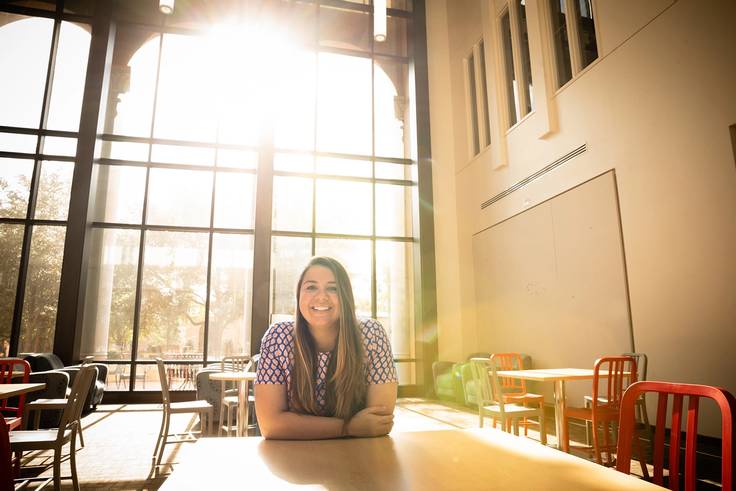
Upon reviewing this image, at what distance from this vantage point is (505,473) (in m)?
0.81

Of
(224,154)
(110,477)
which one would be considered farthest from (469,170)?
(110,477)

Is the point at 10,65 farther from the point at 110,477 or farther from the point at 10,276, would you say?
the point at 110,477

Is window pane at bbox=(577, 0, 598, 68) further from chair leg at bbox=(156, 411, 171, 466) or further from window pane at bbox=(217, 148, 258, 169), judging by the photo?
chair leg at bbox=(156, 411, 171, 466)

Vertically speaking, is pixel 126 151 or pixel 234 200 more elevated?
pixel 126 151

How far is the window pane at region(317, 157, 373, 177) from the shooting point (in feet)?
27.6

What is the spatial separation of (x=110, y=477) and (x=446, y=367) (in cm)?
532

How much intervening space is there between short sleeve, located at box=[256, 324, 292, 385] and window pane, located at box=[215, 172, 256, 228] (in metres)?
6.65

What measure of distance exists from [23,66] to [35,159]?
1796mm

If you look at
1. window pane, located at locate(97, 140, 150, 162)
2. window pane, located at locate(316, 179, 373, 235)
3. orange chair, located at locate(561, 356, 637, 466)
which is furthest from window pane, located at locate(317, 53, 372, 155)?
orange chair, located at locate(561, 356, 637, 466)

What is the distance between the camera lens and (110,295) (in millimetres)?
7211

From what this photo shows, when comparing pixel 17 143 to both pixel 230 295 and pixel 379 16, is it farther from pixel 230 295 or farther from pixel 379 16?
pixel 379 16

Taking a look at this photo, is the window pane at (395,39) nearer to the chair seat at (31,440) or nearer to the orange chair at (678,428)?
the chair seat at (31,440)

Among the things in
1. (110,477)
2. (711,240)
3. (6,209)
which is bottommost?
(110,477)

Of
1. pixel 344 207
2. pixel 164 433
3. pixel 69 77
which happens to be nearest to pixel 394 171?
pixel 344 207
